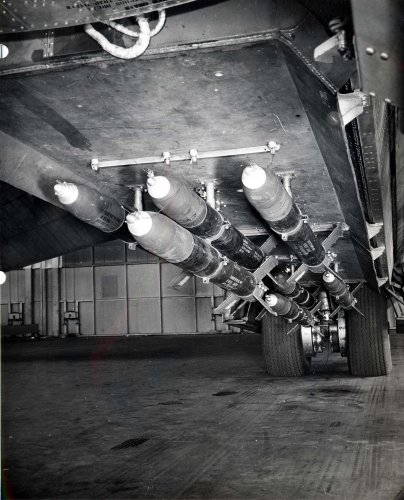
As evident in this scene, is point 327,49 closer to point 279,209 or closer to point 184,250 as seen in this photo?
point 279,209

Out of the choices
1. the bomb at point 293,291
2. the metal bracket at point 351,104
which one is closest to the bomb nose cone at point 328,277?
the bomb at point 293,291

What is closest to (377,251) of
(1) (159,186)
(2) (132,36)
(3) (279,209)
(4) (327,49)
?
(3) (279,209)

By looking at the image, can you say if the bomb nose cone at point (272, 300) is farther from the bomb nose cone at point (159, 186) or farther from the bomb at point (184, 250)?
the bomb nose cone at point (159, 186)

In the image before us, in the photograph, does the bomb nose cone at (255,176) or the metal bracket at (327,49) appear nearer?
the metal bracket at (327,49)

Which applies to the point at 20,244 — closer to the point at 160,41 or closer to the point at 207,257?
the point at 207,257

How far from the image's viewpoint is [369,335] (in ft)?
23.6

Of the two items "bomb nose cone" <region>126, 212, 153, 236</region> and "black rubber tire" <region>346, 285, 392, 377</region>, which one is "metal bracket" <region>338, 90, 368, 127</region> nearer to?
"bomb nose cone" <region>126, 212, 153, 236</region>

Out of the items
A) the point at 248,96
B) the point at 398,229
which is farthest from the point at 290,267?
the point at 248,96

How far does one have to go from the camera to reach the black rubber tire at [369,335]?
720cm

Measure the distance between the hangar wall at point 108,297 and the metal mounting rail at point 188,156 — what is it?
17996mm

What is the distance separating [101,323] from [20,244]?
18354 millimetres

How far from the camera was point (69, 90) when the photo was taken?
257 cm

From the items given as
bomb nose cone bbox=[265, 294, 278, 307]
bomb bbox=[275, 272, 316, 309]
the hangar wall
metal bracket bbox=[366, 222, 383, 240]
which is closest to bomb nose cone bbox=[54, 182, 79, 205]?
metal bracket bbox=[366, 222, 383, 240]

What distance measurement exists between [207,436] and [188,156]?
102 inches
